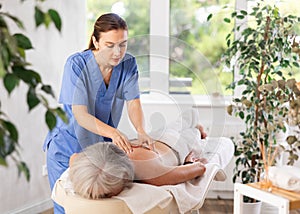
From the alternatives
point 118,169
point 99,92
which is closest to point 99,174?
point 118,169

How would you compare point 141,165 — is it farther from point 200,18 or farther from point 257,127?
point 200,18

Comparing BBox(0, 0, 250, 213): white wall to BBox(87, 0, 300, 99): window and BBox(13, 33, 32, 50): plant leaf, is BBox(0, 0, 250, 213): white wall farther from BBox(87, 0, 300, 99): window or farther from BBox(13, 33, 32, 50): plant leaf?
BBox(13, 33, 32, 50): plant leaf

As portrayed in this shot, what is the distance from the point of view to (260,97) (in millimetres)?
3758

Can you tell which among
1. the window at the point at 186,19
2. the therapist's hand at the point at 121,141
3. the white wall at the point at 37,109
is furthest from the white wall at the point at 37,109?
the therapist's hand at the point at 121,141

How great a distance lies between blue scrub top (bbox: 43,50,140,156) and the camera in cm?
270

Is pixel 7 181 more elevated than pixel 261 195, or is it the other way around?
pixel 261 195

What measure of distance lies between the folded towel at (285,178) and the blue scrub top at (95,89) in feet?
2.36

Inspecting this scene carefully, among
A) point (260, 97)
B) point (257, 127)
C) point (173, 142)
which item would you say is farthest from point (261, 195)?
point (260, 97)

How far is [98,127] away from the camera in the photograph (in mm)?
2621

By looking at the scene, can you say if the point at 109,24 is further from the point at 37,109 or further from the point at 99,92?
the point at 37,109

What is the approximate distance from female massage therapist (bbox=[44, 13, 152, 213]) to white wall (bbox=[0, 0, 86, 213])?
72 cm

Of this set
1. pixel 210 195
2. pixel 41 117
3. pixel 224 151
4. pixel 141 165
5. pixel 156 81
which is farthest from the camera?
pixel 210 195

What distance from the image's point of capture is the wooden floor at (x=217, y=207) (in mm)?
3998

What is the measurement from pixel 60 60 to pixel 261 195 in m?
1.98
